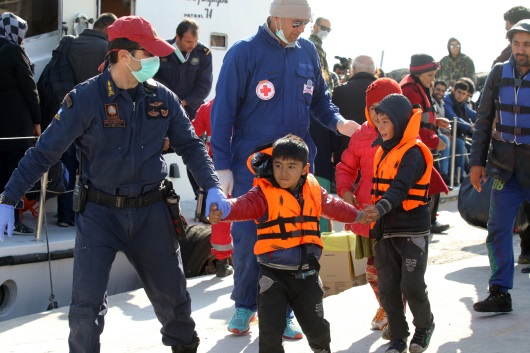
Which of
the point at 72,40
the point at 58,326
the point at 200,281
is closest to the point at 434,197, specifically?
the point at 200,281

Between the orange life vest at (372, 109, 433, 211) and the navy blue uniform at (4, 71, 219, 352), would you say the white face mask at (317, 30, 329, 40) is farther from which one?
the navy blue uniform at (4, 71, 219, 352)

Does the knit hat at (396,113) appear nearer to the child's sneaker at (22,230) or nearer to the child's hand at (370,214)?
the child's hand at (370,214)

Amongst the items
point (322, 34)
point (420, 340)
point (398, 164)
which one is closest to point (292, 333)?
→ point (420, 340)

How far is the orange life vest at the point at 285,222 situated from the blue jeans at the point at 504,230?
65.4 inches

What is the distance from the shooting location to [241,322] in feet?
19.2

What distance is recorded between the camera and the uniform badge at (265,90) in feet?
18.8

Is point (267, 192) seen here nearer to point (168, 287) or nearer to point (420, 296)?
point (168, 287)

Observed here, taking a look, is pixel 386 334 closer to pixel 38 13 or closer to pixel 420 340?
pixel 420 340

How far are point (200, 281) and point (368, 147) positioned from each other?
253 cm

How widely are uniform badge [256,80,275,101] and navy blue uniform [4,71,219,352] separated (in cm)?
89

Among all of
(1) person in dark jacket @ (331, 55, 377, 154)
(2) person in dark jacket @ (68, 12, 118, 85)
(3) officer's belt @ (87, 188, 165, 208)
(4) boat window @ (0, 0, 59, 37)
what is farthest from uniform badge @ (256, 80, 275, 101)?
(4) boat window @ (0, 0, 59, 37)

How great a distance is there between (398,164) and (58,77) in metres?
4.18

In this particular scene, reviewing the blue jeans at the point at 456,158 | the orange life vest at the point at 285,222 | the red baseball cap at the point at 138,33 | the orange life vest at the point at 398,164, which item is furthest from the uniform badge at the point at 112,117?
the blue jeans at the point at 456,158

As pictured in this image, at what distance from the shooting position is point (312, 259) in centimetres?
490
